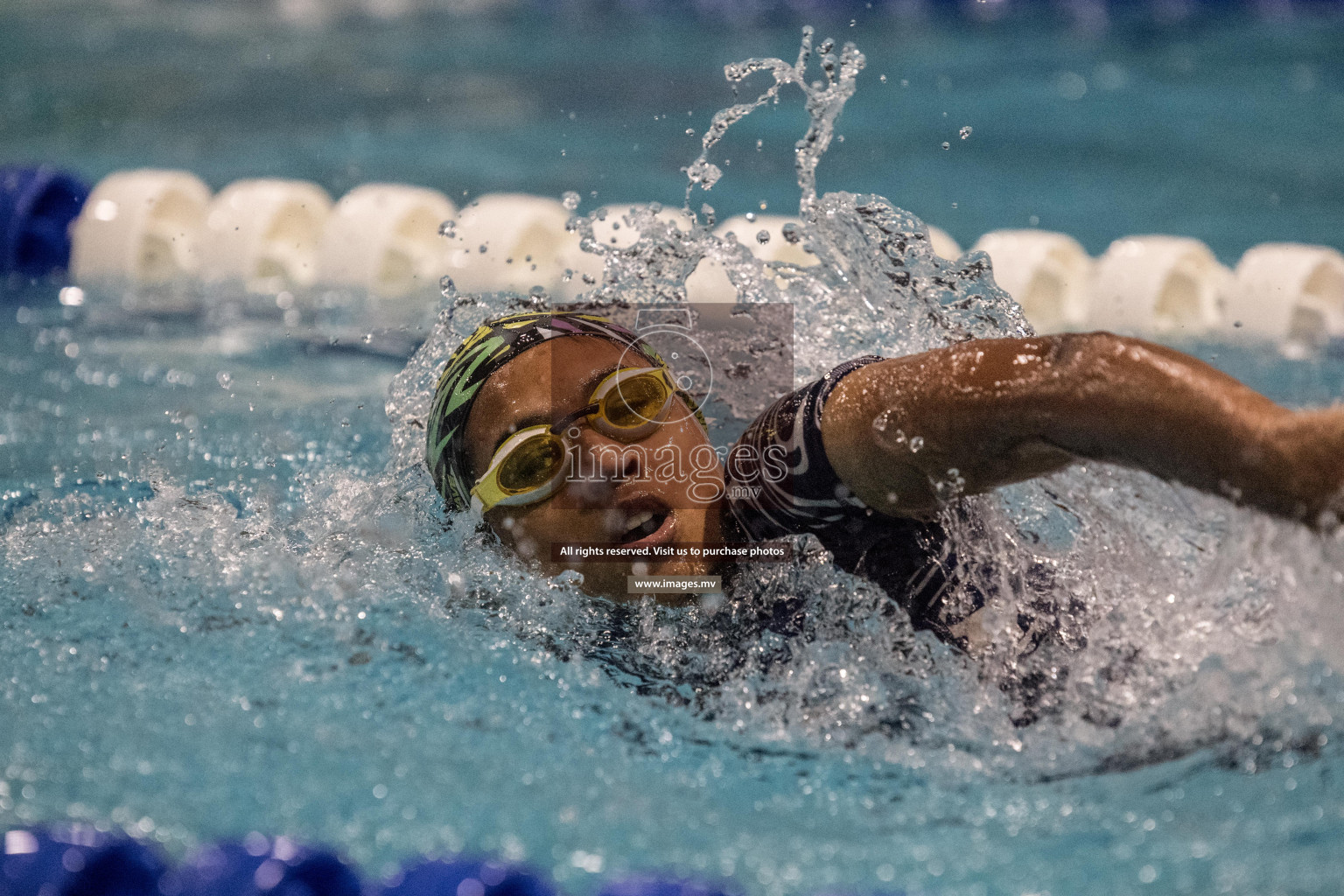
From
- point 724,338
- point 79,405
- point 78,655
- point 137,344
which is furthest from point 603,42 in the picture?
point 78,655

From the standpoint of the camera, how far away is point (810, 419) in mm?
1542

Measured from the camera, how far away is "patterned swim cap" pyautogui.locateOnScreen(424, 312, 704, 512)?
1.75m

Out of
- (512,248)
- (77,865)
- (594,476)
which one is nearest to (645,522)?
(594,476)

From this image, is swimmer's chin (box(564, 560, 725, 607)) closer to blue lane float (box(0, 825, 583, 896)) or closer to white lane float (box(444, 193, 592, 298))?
blue lane float (box(0, 825, 583, 896))

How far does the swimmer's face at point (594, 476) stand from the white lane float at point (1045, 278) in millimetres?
2608

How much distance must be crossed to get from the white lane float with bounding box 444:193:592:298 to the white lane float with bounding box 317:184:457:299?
0.12m

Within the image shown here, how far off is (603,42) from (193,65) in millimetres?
2748

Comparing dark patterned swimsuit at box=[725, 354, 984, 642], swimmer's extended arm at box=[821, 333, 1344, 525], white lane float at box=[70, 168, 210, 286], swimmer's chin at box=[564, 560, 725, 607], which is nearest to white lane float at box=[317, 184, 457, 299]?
white lane float at box=[70, 168, 210, 286]

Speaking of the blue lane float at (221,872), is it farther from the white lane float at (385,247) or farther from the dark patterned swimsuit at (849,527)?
the white lane float at (385,247)

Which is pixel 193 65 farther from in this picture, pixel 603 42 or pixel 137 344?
pixel 137 344

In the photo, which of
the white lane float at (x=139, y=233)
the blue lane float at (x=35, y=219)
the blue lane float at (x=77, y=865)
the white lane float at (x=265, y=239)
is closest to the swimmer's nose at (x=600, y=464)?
the blue lane float at (x=77, y=865)

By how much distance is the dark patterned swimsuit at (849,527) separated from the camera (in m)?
1.58

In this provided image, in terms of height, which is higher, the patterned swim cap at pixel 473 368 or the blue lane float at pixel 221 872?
the patterned swim cap at pixel 473 368

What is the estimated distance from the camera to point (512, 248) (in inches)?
165
